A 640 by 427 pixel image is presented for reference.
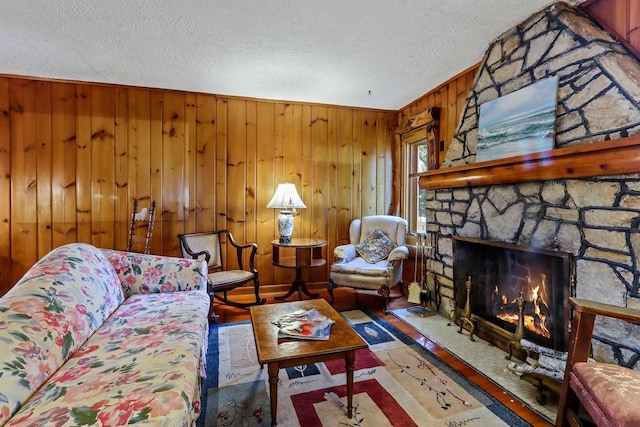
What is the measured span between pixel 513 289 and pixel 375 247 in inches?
58.2

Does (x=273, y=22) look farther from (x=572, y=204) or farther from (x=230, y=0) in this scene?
(x=572, y=204)

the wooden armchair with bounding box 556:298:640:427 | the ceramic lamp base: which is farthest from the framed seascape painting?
the ceramic lamp base

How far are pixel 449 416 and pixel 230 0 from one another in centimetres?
272

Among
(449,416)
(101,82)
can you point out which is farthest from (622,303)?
(101,82)

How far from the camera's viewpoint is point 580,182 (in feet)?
5.89

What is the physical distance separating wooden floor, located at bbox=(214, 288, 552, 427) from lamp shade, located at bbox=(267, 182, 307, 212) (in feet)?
3.56

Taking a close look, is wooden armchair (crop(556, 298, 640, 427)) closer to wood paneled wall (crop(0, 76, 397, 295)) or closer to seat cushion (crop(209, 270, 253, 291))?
seat cushion (crop(209, 270, 253, 291))

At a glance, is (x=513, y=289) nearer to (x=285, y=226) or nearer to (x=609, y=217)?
(x=609, y=217)

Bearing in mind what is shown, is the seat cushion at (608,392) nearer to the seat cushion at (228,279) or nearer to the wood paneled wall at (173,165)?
the seat cushion at (228,279)

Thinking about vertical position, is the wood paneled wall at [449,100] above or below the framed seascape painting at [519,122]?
above

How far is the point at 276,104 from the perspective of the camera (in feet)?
12.4

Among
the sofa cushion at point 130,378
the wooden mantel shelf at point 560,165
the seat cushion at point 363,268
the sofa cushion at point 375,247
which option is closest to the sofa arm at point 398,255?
the seat cushion at point 363,268

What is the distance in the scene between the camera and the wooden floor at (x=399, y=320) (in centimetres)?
168

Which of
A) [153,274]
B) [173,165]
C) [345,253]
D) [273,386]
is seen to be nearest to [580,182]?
[273,386]
